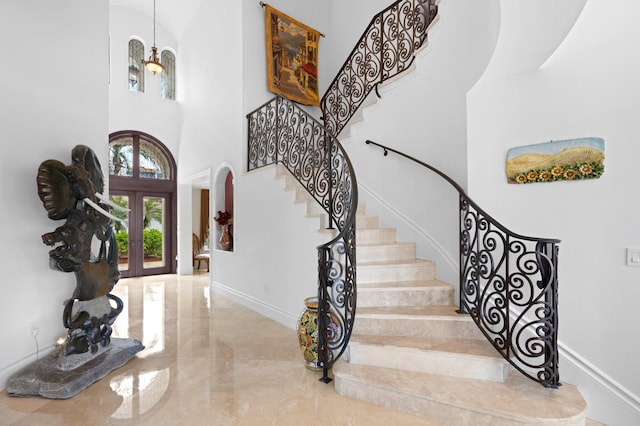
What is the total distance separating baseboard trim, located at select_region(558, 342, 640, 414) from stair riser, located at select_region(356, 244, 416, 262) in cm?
162

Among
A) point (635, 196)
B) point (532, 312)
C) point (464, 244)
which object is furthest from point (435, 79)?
point (532, 312)

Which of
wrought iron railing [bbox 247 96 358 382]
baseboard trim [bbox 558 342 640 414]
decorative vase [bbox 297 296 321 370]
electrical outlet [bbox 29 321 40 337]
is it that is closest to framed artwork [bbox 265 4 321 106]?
wrought iron railing [bbox 247 96 358 382]

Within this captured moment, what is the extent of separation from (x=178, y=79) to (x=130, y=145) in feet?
7.07

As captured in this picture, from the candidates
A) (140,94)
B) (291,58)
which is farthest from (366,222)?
(140,94)

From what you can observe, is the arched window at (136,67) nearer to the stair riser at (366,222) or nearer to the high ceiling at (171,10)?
the high ceiling at (171,10)

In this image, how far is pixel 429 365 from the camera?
99.5 inches

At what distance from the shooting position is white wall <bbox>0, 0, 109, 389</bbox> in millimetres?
2770

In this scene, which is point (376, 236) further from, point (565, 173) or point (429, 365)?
point (565, 173)

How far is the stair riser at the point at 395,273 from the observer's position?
3324 mm

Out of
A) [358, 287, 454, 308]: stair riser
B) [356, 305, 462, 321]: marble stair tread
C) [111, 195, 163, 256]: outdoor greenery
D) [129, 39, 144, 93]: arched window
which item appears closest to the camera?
[356, 305, 462, 321]: marble stair tread

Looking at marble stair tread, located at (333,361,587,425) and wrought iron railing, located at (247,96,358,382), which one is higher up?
wrought iron railing, located at (247,96,358,382)

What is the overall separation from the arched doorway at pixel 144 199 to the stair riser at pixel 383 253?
21.5 ft

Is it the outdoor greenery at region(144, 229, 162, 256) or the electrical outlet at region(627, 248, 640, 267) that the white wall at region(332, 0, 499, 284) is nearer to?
the electrical outlet at region(627, 248, 640, 267)

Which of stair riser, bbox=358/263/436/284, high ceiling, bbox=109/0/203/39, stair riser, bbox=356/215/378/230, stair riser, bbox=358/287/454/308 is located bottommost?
stair riser, bbox=358/287/454/308
